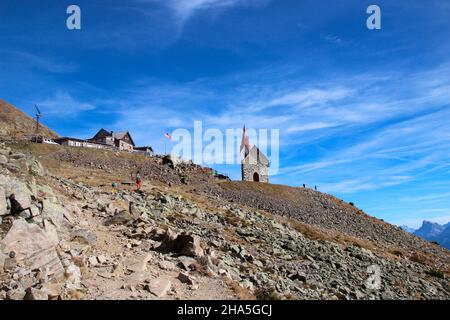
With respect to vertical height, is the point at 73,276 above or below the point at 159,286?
above

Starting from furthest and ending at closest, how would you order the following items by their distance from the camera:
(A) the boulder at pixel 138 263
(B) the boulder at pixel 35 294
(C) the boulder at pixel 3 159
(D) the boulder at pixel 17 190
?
(C) the boulder at pixel 3 159, (D) the boulder at pixel 17 190, (A) the boulder at pixel 138 263, (B) the boulder at pixel 35 294

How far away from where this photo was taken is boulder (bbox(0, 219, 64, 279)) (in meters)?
12.5

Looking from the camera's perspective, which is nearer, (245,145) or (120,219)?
(120,219)

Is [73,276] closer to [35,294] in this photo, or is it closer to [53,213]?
[35,294]

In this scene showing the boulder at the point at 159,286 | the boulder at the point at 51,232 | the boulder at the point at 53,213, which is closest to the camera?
the boulder at the point at 159,286

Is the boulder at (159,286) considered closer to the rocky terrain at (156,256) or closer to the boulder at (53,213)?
the rocky terrain at (156,256)

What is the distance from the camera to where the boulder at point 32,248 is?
1250cm

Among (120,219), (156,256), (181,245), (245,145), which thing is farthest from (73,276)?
(245,145)

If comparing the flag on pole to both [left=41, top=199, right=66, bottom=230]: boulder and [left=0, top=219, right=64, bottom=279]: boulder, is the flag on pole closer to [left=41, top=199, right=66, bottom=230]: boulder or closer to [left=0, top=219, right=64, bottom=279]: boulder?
[left=41, top=199, right=66, bottom=230]: boulder

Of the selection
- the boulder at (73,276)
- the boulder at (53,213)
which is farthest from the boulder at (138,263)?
the boulder at (53,213)

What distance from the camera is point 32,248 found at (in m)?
13.2
